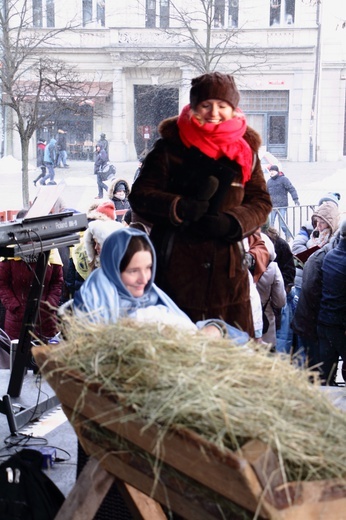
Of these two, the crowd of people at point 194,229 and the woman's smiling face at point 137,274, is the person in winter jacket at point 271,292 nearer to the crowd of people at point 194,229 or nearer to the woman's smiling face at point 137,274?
the crowd of people at point 194,229

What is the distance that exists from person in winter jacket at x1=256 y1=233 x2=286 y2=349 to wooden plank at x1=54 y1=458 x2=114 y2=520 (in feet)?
10.0

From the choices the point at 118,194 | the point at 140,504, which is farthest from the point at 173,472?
the point at 118,194

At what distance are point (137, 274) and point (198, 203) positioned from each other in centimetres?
40

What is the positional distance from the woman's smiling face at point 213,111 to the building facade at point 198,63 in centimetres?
912

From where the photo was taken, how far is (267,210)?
9.70ft

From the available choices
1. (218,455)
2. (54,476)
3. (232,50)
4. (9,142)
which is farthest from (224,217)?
(9,142)

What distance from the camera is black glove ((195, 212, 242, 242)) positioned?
108 inches

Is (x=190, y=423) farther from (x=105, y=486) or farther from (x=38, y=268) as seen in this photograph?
(x=38, y=268)

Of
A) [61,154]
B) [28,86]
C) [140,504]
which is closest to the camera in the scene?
[140,504]

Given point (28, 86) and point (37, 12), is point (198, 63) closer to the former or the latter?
point (37, 12)

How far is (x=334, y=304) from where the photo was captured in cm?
491

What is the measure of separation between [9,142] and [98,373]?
1418 centimetres

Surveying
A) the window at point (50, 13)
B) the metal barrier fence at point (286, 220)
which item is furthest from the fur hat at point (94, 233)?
the window at point (50, 13)

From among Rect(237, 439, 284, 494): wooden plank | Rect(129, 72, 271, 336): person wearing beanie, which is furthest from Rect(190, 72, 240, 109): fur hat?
Rect(237, 439, 284, 494): wooden plank
